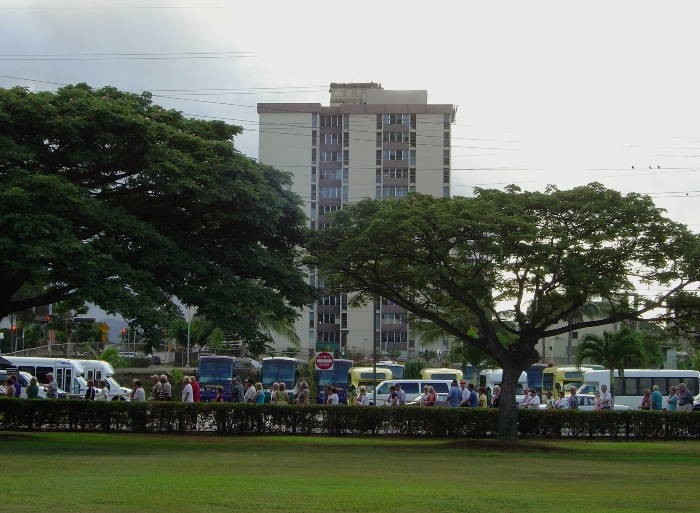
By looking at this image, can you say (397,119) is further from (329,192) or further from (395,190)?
(329,192)

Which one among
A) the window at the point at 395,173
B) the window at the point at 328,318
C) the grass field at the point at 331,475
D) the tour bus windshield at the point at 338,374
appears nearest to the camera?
the grass field at the point at 331,475

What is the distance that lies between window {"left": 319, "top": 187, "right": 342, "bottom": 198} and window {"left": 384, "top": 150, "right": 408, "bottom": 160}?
579cm

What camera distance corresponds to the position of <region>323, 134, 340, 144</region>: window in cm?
8519

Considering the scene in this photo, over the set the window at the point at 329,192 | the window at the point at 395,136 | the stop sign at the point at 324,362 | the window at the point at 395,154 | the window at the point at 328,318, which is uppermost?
the window at the point at 395,136

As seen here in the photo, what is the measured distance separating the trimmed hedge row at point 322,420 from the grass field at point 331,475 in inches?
54.6

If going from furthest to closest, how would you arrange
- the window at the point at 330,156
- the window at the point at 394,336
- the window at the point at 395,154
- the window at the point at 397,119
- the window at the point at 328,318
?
the window at the point at 328,318 → the window at the point at 330,156 → the window at the point at 394,336 → the window at the point at 395,154 → the window at the point at 397,119

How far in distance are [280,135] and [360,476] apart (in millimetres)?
70754

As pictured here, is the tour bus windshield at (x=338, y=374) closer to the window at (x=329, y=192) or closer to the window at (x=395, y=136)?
the window at (x=329, y=192)

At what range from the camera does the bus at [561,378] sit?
5162cm

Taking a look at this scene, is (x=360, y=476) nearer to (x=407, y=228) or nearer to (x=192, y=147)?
(x=407, y=228)

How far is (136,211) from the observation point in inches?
906

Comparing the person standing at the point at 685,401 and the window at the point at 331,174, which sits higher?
the window at the point at 331,174

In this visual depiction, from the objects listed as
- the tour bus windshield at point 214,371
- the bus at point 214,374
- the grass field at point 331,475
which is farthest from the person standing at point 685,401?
the tour bus windshield at point 214,371

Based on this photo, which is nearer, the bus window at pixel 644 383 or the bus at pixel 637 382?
the bus at pixel 637 382
